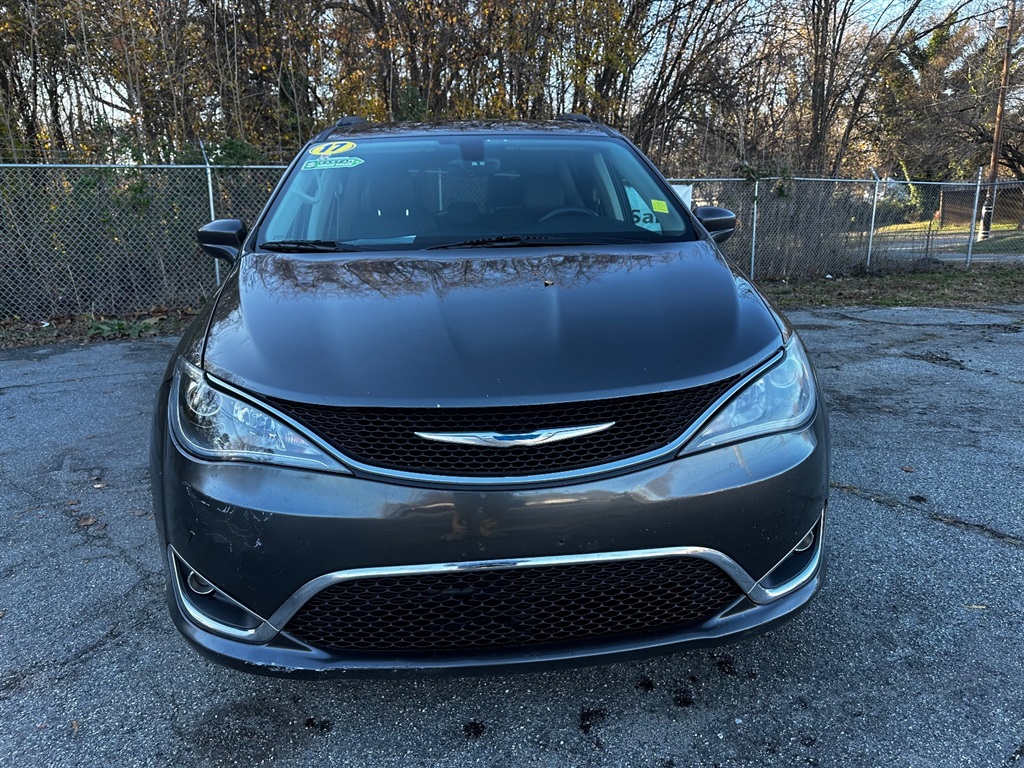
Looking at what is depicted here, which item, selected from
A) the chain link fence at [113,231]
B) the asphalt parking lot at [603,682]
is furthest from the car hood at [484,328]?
the chain link fence at [113,231]

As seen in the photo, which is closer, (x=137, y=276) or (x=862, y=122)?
(x=137, y=276)

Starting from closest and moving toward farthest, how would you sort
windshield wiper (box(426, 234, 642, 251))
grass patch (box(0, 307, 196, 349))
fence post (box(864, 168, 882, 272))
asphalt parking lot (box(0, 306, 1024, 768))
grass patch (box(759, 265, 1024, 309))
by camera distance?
asphalt parking lot (box(0, 306, 1024, 768)), windshield wiper (box(426, 234, 642, 251)), grass patch (box(0, 307, 196, 349)), grass patch (box(759, 265, 1024, 309)), fence post (box(864, 168, 882, 272))

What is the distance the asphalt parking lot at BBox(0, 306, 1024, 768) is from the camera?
70.3 inches

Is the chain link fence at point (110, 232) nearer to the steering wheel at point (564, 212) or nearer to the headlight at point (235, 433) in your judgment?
the steering wheel at point (564, 212)

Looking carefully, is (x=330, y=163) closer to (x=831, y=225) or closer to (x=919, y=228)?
(x=831, y=225)

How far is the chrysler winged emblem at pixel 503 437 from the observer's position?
5.14 ft

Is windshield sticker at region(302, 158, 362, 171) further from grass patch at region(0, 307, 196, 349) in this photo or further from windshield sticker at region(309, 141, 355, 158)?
grass patch at region(0, 307, 196, 349)

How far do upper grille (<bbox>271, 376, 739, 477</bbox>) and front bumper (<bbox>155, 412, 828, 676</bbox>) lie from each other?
0.06 m

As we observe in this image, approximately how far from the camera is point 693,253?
240cm

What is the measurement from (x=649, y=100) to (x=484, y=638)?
13657 mm

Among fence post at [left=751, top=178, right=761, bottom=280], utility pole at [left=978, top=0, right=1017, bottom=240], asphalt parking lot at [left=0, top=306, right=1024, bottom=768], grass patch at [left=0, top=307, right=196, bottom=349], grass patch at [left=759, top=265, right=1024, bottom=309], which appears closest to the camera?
asphalt parking lot at [left=0, top=306, right=1024, bottom=768]

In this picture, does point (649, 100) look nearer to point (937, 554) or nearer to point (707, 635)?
point (937, 554)

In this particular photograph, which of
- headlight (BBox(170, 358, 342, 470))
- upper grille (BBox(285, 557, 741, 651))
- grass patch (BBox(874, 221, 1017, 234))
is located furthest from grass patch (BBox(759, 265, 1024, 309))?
headlight (BBox(170, 358, 342, 470))

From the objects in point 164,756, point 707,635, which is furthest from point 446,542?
point 164,756
